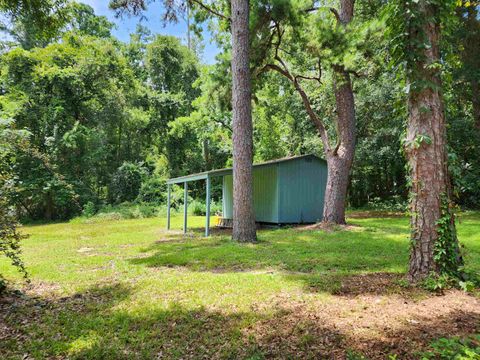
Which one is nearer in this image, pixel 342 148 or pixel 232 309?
pixel 232 309

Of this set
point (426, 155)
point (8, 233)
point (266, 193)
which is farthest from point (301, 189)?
point (8, 233)

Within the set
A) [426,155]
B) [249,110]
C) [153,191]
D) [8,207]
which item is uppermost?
[249,110]

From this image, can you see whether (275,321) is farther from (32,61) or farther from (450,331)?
(32,61)

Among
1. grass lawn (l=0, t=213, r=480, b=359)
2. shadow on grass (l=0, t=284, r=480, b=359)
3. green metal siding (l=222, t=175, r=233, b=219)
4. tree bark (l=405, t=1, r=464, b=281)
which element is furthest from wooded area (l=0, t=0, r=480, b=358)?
green metal siding (l=222, t=175, r=233, b=219)

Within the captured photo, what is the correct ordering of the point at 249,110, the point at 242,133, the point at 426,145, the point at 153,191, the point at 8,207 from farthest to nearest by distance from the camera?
the point at 153,191
the point at 249,110
the point at 242,133
the point at 8,207
the point at 426,145

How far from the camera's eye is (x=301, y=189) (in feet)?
41.9

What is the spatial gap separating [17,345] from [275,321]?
2349 millimetres

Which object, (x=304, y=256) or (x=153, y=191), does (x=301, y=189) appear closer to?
(x=304, y=256)

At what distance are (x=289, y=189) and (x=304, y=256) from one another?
20.9 ft

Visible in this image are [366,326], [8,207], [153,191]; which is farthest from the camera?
[153,191]

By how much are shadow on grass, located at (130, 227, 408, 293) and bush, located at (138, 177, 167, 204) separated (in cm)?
1358

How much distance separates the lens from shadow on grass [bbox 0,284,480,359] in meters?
2.68

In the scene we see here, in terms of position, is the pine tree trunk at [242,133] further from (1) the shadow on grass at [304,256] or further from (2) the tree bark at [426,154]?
(2) the tree bark at [426,154]

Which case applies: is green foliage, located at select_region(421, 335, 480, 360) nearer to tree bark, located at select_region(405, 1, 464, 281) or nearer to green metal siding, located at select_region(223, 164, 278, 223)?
tree bark, located at select_region(405, 1, 464, 281)
